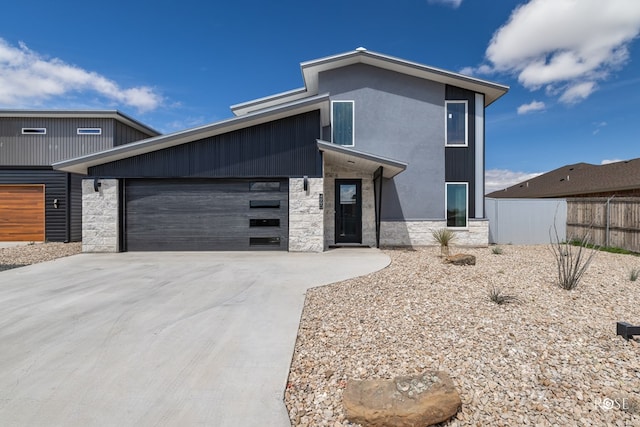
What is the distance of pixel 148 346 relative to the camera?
3107 mm

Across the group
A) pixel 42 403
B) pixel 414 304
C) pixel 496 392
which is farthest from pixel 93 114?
pixel 496 392

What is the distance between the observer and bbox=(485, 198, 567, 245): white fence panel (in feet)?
39.1

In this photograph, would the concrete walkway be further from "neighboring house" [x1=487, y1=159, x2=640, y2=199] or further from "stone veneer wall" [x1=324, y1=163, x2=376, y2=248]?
"neighboring house" [x1=487, y1=159, x2=640, y2=199]

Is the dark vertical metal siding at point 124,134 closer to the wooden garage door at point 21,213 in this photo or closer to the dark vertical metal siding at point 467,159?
the wooden garage door at point 21,213

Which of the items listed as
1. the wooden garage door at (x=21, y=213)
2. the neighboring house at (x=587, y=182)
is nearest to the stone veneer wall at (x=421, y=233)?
the neighboring house at (x=587, y=182)

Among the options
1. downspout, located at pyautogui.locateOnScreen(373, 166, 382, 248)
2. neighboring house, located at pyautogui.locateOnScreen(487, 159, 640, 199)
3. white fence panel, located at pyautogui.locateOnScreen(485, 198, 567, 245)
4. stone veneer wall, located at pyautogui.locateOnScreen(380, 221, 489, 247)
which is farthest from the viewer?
neighboring house, located at pyautogui.locateOnScreen(487, 159, 640, 199)

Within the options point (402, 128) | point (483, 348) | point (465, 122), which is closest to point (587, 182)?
point (465, 122)

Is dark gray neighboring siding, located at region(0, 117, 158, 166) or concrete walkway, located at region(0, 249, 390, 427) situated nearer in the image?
concrete walkway, located at region(0, 249, 390, 427)

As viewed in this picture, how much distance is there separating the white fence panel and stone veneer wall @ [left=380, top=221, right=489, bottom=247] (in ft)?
4.88

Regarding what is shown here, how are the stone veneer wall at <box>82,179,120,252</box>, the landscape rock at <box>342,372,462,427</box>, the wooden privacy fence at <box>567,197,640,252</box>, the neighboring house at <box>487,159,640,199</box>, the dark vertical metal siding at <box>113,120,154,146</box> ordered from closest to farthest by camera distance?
the landscape rock at <box>342,372,462,427</box>, the stone veneer wall at <box>82,179,120,252</box>, the wooden privacy fence at <box>567,197,640,252</box>, the dark vertical metal siding at <box>113,120,154,146</box>, the neighboring house at <box>487,159,640,199</box>

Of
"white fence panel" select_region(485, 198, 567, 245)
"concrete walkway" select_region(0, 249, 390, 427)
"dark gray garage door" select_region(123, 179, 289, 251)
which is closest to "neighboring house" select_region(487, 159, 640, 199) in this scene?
"white fence panel" select_region(485, 198, 567, 245)

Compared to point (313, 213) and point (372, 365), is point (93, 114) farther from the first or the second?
point (372, 365)

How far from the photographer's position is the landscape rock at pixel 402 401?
6.46 ft

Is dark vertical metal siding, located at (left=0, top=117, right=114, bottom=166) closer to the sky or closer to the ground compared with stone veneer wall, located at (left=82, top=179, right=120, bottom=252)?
closer to the sky
